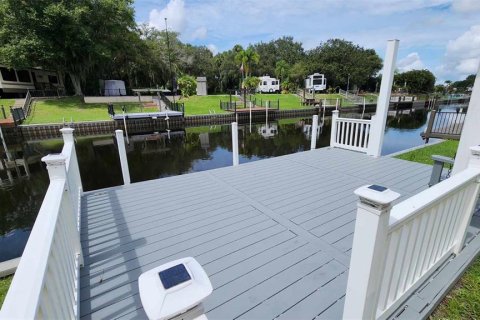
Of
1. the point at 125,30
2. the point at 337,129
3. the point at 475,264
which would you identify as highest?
the point at 125,30

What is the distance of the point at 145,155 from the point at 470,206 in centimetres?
1057

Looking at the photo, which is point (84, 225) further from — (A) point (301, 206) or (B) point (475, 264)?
(B) point (475, 264)

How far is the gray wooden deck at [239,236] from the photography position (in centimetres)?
180

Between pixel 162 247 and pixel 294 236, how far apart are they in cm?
132

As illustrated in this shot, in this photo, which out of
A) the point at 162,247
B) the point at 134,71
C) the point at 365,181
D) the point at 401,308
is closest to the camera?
the point at 401,308

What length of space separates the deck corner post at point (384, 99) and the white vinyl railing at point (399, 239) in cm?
327

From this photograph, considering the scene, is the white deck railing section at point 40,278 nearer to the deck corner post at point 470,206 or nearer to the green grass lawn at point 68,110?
the deck corner post at point 470,206

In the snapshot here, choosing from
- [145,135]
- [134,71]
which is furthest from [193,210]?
[134,71]

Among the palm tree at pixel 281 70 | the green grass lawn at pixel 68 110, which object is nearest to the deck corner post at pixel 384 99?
the green grass lawn at pixel 68 110

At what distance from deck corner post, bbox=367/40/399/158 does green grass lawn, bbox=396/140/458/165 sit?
1260 millimetres

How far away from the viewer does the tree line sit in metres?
17.0

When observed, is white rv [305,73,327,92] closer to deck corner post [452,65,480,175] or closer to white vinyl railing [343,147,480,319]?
deck corner post [452,65,480,175]

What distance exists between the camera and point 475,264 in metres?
2.17

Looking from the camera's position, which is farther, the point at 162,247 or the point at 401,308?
the point at 162,247
